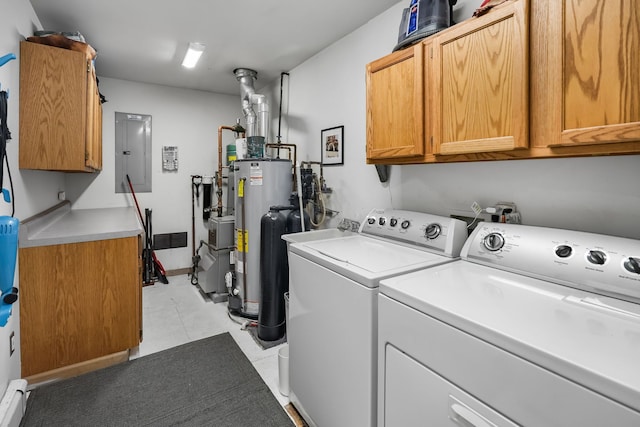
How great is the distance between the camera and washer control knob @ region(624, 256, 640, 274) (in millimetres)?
984

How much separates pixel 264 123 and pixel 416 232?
2.26m

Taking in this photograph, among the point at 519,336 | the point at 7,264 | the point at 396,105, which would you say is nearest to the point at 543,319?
the point at 519,336

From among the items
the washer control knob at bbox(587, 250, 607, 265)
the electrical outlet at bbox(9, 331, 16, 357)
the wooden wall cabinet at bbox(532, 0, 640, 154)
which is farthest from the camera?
the electrical outlet at bbox(9, 331, 16, 357)

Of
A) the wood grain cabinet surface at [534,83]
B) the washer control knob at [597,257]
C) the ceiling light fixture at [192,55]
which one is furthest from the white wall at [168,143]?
the washer control knob at [597,257]

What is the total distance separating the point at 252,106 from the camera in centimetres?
346

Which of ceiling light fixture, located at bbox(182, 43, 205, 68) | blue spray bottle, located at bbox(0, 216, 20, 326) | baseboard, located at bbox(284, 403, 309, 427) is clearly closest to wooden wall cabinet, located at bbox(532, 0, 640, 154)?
baseboard, located at bbox(284, 403, 309, 427)

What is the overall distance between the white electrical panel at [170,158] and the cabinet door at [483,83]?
3825mm

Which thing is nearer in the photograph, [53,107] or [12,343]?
[12,343]

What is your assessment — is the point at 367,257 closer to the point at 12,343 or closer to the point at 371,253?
the point at 371,253

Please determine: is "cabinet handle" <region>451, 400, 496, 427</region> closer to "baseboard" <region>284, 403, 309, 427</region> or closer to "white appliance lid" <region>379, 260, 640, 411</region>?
"white appliance lid" <region>379, 260, 640, 411</region>

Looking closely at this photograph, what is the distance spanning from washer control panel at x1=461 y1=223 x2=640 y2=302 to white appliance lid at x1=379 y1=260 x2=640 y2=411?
0.04 metres

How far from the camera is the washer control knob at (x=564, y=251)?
1.15 m

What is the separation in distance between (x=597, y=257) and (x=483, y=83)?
2.62 ft

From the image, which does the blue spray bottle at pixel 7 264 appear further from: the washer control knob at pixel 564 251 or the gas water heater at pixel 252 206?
the washer control knob at pixel 564 251
